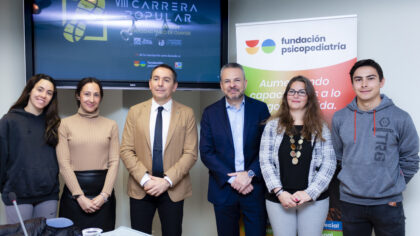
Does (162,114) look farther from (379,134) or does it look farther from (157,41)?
(379,134)

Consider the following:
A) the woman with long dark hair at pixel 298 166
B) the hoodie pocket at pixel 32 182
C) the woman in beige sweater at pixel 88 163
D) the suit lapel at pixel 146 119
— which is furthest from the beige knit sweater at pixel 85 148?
the woman with long dark hair at pixel 298 166

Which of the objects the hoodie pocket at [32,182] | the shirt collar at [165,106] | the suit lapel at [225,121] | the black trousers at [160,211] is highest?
the shirt collar at [165,106]

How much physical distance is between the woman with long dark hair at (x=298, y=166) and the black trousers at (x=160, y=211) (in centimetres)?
73

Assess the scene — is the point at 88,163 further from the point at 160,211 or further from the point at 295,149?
the point at 295,149

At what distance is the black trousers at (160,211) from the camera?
2.72m

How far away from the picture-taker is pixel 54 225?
158 centimetres

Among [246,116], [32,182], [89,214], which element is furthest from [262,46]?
[32,182]

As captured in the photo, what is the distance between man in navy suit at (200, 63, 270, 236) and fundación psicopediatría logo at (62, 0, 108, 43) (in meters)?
1.23

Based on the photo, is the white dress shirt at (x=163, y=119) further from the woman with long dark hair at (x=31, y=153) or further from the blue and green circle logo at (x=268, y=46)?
the blue and green circle logo at (x=268, y=46)

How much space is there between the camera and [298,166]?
2.44 metres

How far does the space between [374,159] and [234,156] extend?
3.15ft

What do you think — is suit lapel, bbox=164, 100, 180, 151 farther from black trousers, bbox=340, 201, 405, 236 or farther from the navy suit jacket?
black trousers, bbox=340, 201, 405, 236

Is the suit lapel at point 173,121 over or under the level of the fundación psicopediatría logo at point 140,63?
under

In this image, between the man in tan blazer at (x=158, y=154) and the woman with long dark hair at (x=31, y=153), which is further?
the man in tan blazer at (x=158, y=154)
